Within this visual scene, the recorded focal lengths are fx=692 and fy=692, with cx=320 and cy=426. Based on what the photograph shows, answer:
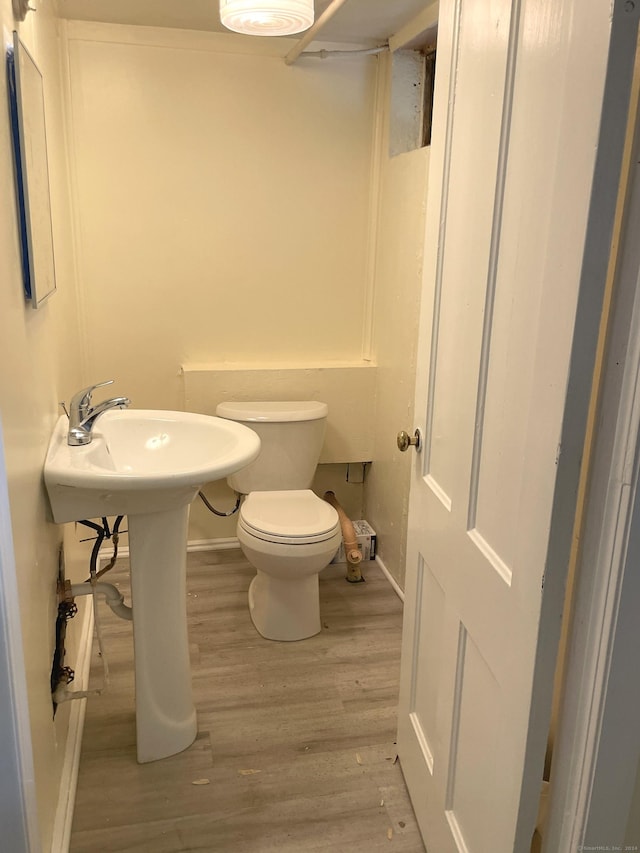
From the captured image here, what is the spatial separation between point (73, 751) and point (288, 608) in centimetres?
83

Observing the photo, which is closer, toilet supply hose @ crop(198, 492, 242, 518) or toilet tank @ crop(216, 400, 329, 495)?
toilet tank @ crop(216, 400, 329, 495)

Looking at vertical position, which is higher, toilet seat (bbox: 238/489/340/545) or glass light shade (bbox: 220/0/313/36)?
glass light shade (bbox: 220/0/313/36)

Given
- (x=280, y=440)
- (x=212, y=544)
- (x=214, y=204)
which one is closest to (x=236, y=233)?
(x=214, y=204)

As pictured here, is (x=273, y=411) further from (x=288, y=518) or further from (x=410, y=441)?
(x=410, y=441)

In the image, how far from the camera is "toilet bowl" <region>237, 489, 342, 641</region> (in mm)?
2307

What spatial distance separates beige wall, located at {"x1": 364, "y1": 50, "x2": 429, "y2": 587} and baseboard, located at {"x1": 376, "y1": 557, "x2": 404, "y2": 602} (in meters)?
0.02

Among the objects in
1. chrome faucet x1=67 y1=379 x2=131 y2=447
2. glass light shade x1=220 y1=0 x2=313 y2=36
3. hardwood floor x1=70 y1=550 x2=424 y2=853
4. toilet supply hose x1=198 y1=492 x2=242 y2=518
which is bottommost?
hardwood floor x1=70 y1=550 x2=424 y2=853

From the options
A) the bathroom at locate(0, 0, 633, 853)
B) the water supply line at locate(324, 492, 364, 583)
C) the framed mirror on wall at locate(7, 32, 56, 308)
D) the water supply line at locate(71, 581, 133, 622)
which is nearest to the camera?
the framed mirror on wall at locate(7, 32, 56, 308)

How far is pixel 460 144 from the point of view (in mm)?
1340

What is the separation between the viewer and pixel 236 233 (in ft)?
9.11

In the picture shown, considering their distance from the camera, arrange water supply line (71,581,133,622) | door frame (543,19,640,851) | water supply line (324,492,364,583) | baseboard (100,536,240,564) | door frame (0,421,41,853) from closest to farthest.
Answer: door frame (543,19,640,851) → door frame (0,421,41,853) → water supply line (71,581,133,622) → water supply line (324,492,364,583) → baseboard (100,536,240,564)

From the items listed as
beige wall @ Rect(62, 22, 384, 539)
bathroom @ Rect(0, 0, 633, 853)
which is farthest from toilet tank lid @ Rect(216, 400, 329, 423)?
beige wall @ Rect(62, 22, 384, 539)

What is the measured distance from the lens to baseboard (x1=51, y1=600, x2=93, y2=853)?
157 cm

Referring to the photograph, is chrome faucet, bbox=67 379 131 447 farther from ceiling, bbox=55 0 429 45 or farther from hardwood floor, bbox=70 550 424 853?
ceiling, bbox=55 0 429 45
